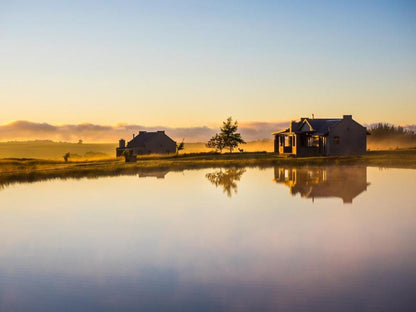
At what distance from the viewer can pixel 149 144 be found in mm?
74188

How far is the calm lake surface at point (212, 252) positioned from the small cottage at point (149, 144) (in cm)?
5129

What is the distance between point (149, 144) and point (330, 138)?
34542mm

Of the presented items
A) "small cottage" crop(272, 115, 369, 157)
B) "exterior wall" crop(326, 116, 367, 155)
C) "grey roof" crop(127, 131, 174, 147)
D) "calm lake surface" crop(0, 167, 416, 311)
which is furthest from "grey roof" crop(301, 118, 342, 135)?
"calm lake surface" crop(0, 167, 416, 311)

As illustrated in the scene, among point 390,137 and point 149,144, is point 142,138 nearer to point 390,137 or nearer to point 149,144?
point 149,144

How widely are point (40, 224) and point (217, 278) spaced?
969cm

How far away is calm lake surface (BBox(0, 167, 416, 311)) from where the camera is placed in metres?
7.95

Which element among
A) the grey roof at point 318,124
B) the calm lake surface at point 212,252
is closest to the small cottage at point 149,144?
the grey roof at point 318,124

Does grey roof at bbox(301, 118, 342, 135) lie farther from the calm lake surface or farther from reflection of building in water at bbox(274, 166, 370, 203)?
the calm lake surface

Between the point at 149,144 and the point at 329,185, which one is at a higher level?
the point at 149,144

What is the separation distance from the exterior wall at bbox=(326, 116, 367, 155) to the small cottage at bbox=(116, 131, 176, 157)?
33.6 m

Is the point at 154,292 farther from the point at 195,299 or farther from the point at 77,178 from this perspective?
the point at 77,178

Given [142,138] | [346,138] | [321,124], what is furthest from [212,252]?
[142,138]

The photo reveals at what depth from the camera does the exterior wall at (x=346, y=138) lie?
52.3m

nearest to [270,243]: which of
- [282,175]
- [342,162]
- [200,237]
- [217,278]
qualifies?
[200,237]
